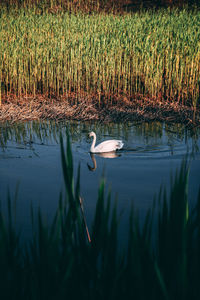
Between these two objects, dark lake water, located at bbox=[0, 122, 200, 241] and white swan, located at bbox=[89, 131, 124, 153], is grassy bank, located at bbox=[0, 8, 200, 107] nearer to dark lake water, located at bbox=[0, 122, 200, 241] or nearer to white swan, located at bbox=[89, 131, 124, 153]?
dark lake water, located at bbox=[0, 122, 200, 241]

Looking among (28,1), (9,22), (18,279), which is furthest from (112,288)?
(28,1)

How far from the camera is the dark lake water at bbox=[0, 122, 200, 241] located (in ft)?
13.1

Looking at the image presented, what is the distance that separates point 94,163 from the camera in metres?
4.98

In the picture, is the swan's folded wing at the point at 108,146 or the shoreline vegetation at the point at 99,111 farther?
the shoreline vegetation at the point at 99,111

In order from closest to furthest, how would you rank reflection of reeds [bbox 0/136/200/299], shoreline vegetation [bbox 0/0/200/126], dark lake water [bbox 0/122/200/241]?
1. reflection of reeds [bbox 0/136/200/299]
2. dark lake water [bbox 0/122/200/241]
3. shoreline vegetation [bbox 0/0/200/126]

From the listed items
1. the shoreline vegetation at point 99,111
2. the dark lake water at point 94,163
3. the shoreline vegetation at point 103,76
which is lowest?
the dark lake water at point 94,163

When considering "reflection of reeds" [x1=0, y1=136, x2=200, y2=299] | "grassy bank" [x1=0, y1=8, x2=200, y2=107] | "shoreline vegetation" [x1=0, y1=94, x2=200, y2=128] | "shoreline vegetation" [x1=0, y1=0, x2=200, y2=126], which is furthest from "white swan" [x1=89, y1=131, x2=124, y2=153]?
"reflection of reeds" [x1=0, y1=136, x2=200, y2=299]

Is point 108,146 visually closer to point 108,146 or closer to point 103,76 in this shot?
point 108,146

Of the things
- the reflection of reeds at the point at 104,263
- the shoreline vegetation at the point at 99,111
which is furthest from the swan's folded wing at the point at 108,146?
the reflection of reeds at the point at 104,263

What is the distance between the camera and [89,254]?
1937 mm

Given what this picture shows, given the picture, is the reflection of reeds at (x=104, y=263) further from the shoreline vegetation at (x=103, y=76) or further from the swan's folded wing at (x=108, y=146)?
the shoreline vegetation at (x=103, y=76)

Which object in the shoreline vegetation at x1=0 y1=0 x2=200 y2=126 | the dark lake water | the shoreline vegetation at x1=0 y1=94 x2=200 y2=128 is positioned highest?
the shoreline vegetation at x1=0 y1=0 x2=200 y2=126

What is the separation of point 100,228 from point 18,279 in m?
0.45

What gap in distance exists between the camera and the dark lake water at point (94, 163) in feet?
13.1
